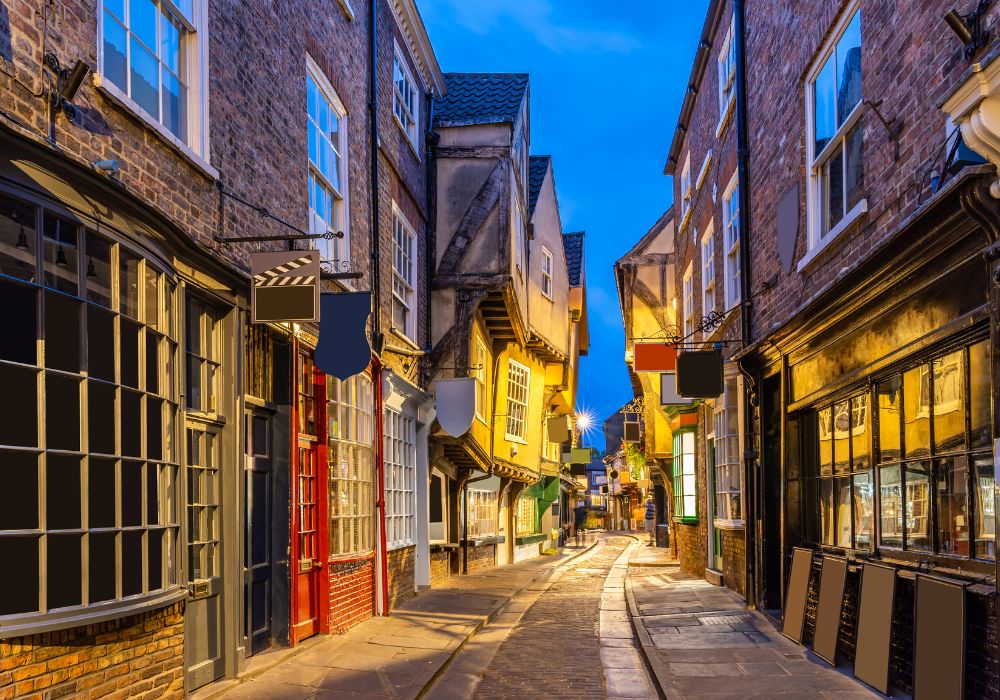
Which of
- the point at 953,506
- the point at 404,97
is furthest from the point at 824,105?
the point at 404,97

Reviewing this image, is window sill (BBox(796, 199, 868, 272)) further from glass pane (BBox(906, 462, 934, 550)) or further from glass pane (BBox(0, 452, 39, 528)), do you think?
glass pane (BBox(0, 452, 39, 528))

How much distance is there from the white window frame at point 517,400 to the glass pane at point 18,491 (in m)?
17.9

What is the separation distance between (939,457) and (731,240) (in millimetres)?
8218

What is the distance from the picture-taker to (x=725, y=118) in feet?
49.1

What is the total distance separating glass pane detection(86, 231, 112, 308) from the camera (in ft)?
20.2

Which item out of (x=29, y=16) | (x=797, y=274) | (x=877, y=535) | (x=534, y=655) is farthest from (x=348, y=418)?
(x=29, y=16)

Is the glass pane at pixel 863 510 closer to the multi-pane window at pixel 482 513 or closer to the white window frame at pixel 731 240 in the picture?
the white window frame at pixel 731 240

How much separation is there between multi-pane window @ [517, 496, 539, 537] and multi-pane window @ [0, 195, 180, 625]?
22.1 metres

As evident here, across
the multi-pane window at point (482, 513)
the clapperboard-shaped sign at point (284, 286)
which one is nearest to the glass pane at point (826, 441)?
the clapperboard-shaped sign at point (284, 286)

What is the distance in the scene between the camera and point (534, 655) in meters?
10.6

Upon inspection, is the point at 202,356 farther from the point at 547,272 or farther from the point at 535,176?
the point at 535,176

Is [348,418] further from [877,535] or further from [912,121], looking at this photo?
[912,121]

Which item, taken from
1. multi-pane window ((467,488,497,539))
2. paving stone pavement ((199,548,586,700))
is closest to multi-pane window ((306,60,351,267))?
paving stone pavement ((199,548,586,700))

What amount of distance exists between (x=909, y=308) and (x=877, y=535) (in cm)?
A: 214
